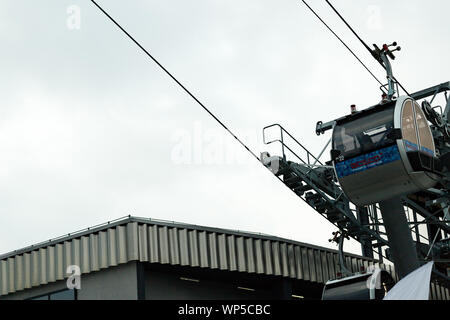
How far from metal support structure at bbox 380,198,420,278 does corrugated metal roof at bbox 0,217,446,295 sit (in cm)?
310

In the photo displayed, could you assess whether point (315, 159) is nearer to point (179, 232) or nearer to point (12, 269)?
point (179, 232)

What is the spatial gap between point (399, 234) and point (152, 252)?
723cm

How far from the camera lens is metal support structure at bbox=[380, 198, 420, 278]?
22688mm

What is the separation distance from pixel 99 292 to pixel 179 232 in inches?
102

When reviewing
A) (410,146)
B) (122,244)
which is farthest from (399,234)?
(122,244)

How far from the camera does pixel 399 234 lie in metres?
23.0

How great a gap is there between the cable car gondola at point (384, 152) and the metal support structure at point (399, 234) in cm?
149

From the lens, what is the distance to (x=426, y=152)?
20.9 metres

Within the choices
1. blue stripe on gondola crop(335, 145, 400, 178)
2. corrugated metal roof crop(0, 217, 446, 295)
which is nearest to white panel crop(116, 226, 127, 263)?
corrugated metal roof crop(0, 217, 446, 295)

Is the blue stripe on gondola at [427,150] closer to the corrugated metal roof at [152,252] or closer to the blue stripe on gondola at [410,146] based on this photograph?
the blue stripe on gondola at [410,146]

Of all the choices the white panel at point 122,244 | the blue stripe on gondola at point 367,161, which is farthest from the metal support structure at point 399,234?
the white panel at point 122,244

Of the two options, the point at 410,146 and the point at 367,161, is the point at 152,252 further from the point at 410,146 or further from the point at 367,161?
the point at 410,146

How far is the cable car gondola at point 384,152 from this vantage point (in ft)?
66.4
